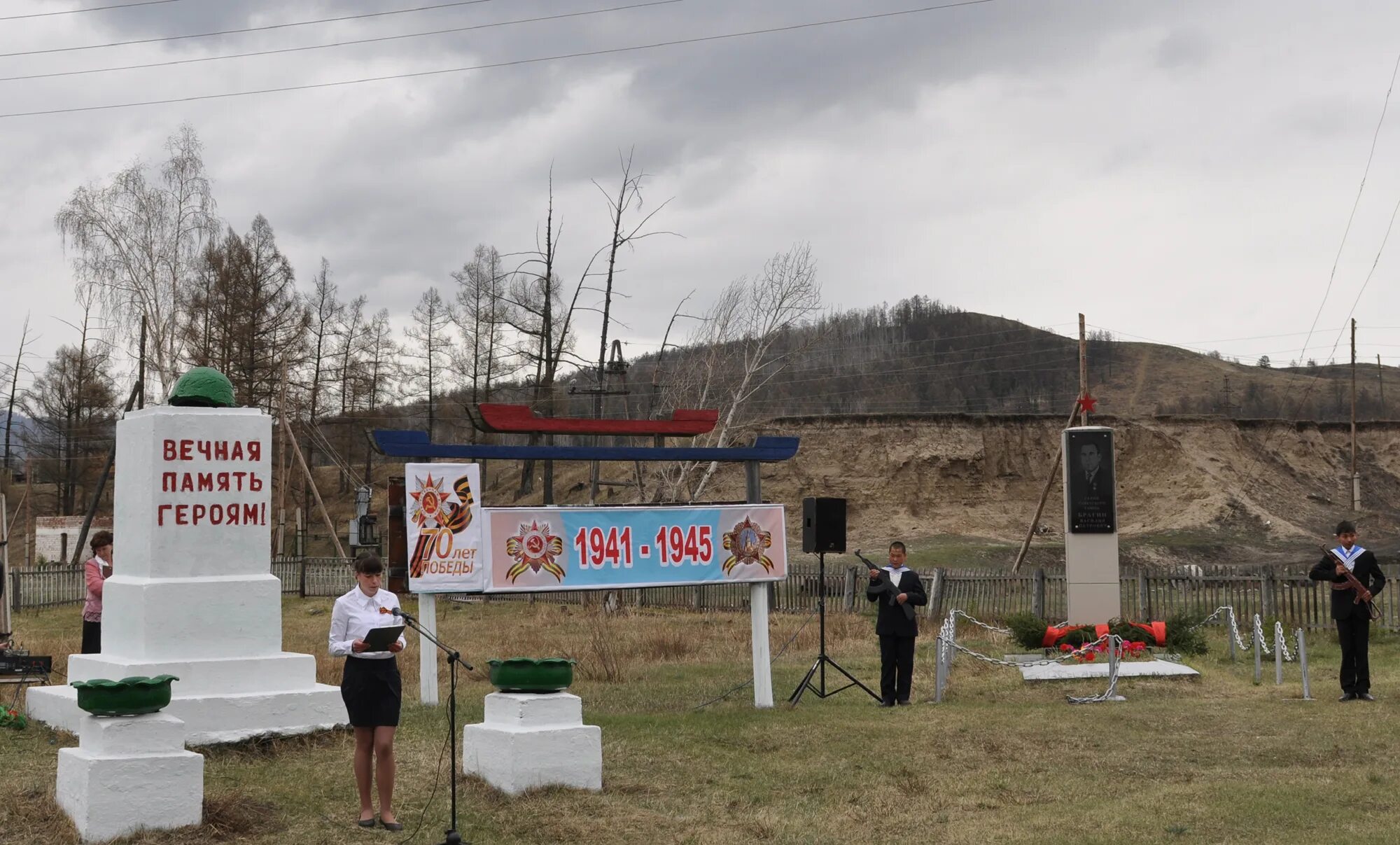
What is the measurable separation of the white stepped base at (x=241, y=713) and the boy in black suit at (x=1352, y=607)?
9434mm

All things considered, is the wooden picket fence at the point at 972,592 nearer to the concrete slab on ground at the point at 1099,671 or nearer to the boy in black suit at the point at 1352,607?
the concrete slab on ground at the point at 1099,671

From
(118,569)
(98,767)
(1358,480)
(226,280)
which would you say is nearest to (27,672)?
(118,569)

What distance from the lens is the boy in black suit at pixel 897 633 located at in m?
13.4

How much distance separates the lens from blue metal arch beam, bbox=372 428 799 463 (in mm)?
12250

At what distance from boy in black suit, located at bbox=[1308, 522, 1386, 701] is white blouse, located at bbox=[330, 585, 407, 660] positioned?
946cm

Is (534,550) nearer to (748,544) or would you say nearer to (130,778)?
(748,544)

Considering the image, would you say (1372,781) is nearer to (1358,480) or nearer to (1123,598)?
(1123,598)

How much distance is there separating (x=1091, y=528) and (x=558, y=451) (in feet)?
32.7

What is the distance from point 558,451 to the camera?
41.5ft

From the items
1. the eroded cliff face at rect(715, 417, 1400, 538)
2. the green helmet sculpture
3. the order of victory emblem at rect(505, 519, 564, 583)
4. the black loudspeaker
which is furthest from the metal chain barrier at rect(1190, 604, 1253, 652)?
the eroded cliff face at rect(715, 417, 1400, 538)

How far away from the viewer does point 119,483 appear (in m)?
11.3

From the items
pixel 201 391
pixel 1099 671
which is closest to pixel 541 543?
pixel 201 391

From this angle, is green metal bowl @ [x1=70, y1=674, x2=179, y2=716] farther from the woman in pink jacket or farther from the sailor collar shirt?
the sailor collar shirt

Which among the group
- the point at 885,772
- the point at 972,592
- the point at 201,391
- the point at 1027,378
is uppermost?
the point at 1027,378
